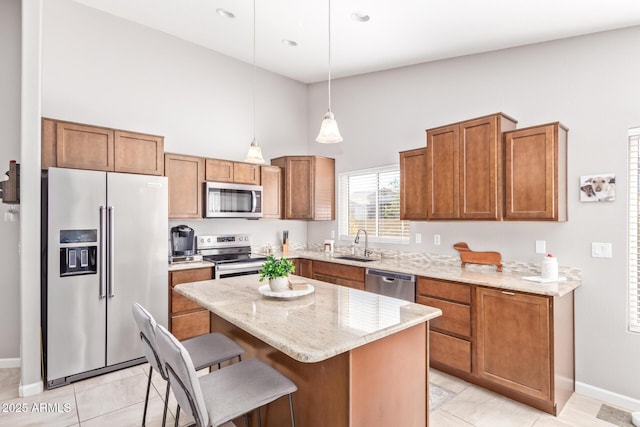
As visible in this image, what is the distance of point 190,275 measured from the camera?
3650 millimetres

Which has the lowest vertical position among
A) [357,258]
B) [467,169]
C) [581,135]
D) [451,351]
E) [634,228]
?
[451,351]

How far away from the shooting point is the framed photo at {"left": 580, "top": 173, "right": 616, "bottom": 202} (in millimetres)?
2660

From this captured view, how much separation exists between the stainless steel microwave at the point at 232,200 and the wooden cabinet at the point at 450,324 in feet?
7.37

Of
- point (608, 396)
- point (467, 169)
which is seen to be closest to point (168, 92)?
point (467, 169)

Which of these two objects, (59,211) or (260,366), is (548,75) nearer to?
(260,366)

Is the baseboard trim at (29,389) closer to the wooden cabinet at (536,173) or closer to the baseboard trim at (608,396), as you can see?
the wooden cabinet at (536,173)

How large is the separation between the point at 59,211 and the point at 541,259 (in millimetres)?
4174

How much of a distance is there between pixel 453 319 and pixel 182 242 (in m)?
3.02

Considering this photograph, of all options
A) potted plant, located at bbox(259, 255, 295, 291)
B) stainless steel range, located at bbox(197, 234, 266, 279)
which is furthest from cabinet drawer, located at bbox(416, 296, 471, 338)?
stainless steel range, located at bbox(197, 234, 266, 279)

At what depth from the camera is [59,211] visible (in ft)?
9.35

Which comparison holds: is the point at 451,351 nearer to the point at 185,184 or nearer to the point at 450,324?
the point at 450,324

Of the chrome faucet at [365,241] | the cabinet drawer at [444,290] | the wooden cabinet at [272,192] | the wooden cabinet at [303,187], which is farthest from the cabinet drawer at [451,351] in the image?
the wooden cabinet at [272,192]

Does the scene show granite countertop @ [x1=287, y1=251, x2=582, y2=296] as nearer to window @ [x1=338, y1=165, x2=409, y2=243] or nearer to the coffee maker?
window @ [x1=338, y1=165, x2=409, y2=243]

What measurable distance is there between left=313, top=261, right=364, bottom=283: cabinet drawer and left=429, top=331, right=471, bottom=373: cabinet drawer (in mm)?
1024
